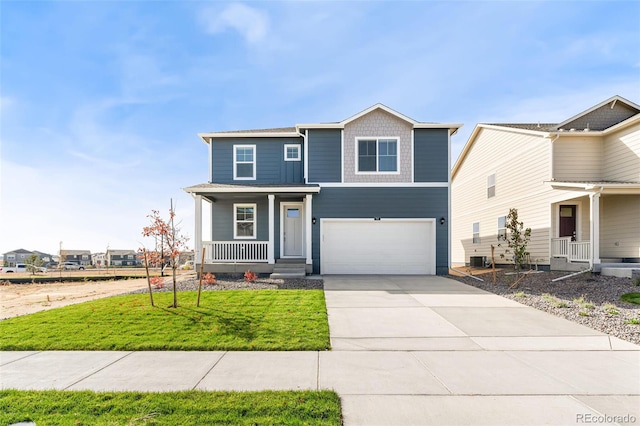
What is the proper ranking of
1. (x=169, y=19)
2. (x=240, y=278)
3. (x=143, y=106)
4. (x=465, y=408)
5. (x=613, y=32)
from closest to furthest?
(x=465, y=408), (x=169, y=19), (x=613, y=32), (x=143, y=106), (x=240, y=278)

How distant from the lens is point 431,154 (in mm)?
14258

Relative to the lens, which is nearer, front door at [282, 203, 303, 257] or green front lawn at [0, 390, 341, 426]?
green front lawn at [0, 390, 341, 426]

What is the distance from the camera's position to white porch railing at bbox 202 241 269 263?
1373 cm

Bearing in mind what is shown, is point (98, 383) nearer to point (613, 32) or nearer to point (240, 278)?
point (240, 278)

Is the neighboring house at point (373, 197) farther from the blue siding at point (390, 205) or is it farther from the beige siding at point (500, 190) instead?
the beige siding at point (500, 190)

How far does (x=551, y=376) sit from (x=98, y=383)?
556 cm

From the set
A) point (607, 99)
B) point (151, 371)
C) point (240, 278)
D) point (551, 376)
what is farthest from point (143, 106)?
point (607, 99)

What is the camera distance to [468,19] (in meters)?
8.96

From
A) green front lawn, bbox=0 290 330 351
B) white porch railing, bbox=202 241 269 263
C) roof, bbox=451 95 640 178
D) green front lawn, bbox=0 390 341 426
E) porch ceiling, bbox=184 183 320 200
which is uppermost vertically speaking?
roof, bbox=451 95 640 178

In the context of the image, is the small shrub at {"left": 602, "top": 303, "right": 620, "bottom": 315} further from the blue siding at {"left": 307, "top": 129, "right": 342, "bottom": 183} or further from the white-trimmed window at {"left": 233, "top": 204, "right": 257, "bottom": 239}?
the white-trimmed window at {"left": 233, "top": 204, "right": 257, "bottom": 239}

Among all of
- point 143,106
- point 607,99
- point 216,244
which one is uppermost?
point 607,99

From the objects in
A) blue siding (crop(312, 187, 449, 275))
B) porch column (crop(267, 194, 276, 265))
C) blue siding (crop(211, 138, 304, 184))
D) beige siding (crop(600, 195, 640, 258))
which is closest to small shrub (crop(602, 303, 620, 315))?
blue siding (crop(312, 187, 449, 275))

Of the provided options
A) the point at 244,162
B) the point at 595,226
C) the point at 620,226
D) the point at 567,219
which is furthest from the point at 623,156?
the point at 244,162

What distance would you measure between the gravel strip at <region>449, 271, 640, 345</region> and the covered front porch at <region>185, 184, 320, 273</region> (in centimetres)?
703
